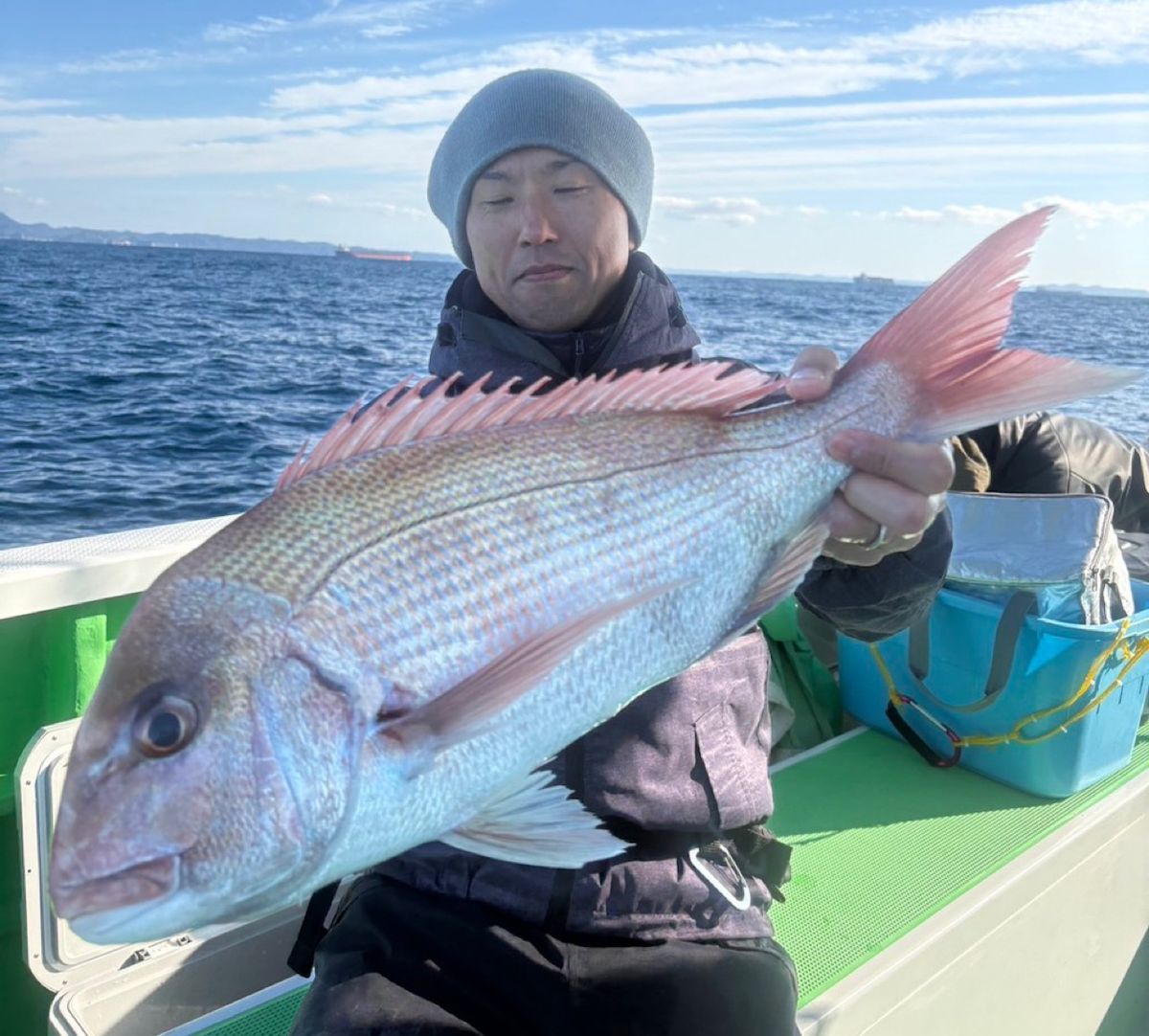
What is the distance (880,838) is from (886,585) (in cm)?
139

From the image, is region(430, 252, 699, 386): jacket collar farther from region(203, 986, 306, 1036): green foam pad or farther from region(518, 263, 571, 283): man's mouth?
region(203, 986, 306, 1036): green foam pad

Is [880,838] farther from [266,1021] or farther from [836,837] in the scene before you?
[266,1021]

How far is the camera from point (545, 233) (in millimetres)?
2311

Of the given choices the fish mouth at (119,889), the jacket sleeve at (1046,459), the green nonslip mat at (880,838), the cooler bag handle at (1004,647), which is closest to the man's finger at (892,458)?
the fish mouth at (119,889)

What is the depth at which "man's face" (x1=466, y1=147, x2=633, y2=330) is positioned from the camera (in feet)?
7.69

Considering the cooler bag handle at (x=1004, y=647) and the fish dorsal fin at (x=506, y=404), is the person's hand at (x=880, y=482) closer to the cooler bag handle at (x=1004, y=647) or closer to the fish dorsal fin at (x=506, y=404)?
the fish dorsal fin at (x=506, y=404)

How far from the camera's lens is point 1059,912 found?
286 centimetres

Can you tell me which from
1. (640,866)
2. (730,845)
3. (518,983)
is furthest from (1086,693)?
(518,983)

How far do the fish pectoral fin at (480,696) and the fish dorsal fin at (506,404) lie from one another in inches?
14.6

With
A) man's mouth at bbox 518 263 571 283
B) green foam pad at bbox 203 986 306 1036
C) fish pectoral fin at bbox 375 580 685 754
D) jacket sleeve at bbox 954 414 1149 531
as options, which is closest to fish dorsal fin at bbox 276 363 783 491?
fish pectoral fin at bbox 375 580 685 754

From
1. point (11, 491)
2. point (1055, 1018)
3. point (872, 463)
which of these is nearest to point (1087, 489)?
point (1055, 1018)

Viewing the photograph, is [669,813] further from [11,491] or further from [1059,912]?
[11,491]

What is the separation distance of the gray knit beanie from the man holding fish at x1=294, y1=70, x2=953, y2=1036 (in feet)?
0.06

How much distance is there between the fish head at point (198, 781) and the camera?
1076 millimetres
